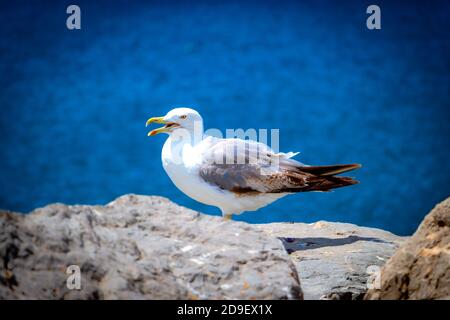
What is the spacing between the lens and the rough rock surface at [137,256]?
2.46 meters

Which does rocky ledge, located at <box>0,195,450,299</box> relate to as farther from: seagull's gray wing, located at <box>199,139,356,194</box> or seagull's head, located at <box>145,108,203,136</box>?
seagull's head, located at <box>145,108,203,136</box>

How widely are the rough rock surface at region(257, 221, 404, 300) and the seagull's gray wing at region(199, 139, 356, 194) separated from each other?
375mm

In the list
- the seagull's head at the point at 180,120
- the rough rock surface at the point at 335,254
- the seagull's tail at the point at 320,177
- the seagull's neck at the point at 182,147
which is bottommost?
the rough rock surface at the point at 335,254

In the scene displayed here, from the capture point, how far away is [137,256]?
8.80ft

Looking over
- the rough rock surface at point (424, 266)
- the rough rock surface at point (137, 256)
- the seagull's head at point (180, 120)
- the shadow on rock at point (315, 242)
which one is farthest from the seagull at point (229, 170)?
the rough rock surface at point (424, 266)

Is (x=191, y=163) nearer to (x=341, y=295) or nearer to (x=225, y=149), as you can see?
(x=225, y=149)

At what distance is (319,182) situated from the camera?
4.37m

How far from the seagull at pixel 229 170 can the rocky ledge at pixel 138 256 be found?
3.58 ft

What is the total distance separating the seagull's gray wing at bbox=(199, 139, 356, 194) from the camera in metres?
4.27

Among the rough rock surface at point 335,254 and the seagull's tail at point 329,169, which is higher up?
the seagull's tail at point 329,169

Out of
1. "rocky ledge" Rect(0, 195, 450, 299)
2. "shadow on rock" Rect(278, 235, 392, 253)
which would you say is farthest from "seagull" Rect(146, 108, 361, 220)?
"rocky ledge" Rect(0, 195, 450, 299)

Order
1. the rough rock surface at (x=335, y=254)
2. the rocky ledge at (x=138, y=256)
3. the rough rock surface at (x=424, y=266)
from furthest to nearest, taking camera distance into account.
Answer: the rough rock surface at (x=335, y=254) → the rough rock surface at (x=424, y=266) → the rocky ledge at (x=138, y=256)

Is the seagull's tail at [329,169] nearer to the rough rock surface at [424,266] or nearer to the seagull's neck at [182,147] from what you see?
the seagull's neck at [182,147]

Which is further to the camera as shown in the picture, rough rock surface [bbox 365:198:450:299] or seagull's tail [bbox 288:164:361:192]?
seagull's tail [bbox 288:164:361:192]
